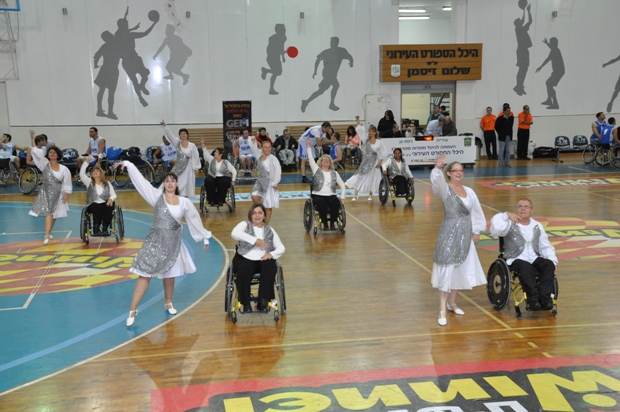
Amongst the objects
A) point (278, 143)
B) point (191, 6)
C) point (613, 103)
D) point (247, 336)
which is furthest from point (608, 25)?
point (247, 336)

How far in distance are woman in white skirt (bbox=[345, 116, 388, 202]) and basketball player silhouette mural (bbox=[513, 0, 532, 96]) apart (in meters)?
11.1

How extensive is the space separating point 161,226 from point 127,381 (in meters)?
1.80

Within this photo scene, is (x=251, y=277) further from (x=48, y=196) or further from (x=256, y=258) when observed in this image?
(x=48, y=196)

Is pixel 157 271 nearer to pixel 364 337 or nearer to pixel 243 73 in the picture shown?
pixel 364 337

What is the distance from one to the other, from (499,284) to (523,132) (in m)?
15.9

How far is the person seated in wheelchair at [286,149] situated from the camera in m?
19.3

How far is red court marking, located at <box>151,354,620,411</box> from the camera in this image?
16.2 feet

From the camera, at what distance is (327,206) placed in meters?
10.7

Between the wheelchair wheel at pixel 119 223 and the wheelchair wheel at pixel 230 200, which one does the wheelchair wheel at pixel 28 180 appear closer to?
the wheelchair wheel at pixel 230 200

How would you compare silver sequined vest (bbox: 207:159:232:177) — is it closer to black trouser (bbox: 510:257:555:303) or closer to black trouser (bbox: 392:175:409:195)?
black trouser (bbox: 392:175:409:195)

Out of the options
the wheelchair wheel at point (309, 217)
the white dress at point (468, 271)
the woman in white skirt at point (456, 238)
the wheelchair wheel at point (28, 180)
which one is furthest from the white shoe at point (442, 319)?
the wheelchair wheel at point (28, 180)

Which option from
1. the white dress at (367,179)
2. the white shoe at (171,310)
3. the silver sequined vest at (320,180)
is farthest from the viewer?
the white dress at (367,179)

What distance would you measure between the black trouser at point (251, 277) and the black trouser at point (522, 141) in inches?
671

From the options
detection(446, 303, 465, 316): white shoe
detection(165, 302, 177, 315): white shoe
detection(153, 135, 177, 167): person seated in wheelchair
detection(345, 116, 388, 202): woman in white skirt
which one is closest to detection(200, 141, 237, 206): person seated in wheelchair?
detection(345, 116, 388, 202): woman in white skirt
